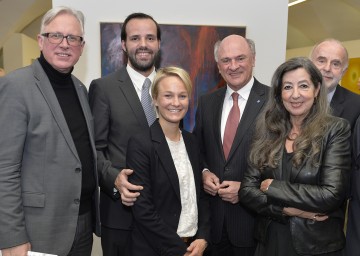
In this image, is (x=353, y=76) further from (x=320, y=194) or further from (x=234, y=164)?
(x=320, y=194)

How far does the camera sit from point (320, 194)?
1914 mm

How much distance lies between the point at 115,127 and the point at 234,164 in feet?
2.87

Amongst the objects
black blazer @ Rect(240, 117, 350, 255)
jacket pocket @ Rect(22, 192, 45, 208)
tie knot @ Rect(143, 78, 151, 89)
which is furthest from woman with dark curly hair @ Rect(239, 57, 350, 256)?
jacket pocket @ Rect(22, 192, 45, 208)

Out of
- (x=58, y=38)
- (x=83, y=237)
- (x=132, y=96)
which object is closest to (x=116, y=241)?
(x=83, y=237)

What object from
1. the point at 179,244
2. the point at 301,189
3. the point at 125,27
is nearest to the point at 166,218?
the point at 179,244

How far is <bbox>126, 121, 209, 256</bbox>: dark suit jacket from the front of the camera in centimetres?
206

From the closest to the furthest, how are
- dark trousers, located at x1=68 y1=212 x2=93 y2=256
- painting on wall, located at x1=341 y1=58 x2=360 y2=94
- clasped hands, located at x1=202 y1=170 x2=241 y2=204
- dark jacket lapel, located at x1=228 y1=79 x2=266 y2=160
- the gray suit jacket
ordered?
1. the gray suit jacket
2. dark trousers, located at x1=68 y1=212 x2=93 y2=256
3. clasped hands, located at x1=202 y1=170 x2=241 y2=204
4. dark jacket lapel, located at x1=228 y1=79 x2=266 y2=160
5. painting on wall, located at x1=341 y1=58 x2=360 y2=94

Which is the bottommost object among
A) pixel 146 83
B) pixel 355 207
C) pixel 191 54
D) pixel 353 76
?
pixel 355 207

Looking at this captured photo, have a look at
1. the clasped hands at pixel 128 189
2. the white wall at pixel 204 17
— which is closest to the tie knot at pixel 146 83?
the clasped hands at pixel 128 189

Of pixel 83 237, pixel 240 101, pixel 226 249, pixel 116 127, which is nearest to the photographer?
pixel 83 237

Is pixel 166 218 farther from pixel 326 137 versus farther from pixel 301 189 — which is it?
pixel 326 137

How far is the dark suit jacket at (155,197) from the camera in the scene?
2.06 m

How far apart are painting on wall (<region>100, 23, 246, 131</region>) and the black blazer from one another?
207 centimetres

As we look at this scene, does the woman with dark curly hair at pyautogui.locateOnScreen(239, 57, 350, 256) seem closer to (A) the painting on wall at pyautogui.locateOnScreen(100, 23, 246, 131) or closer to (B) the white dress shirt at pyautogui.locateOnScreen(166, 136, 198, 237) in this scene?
(B) the white dress shirt at pyautogui.locateOnScreen(166, 136, 198, 237)
